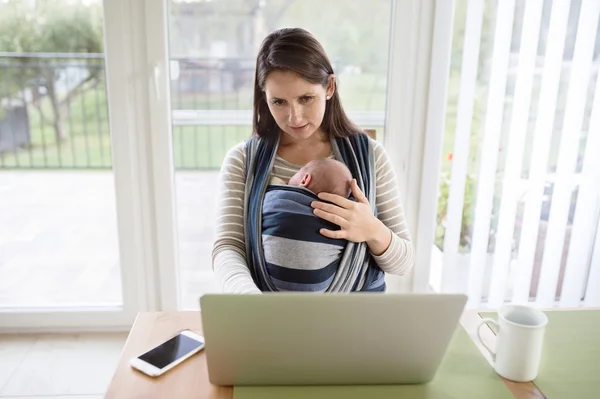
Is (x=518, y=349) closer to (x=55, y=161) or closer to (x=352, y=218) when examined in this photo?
(x=352, y=218)

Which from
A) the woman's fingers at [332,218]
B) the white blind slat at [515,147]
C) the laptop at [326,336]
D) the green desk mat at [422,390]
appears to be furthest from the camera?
the white blind slat at [515,147]

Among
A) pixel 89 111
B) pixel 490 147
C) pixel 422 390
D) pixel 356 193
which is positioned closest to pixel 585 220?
pixel 490 147

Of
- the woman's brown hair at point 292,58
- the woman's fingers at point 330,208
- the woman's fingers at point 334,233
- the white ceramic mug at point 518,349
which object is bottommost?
the white ceramic mug at point 518,349

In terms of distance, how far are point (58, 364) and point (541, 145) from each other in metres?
2.06

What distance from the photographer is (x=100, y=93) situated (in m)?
2.09

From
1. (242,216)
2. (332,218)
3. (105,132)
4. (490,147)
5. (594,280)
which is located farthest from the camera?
(594,280)

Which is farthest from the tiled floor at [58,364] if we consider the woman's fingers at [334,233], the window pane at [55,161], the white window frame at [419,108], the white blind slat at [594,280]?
the white blind slat at [594,280]

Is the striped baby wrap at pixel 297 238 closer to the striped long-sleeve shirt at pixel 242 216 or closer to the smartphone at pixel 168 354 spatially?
the striped long-sleeve shirt at pixel 242 216

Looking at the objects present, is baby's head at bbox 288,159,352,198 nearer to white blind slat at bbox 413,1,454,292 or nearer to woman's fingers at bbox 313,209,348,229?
woman's fingers at bbox 313,209,348,229

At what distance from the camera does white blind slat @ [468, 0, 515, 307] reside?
1895 mm

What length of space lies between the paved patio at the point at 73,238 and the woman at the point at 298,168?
2.64 ft

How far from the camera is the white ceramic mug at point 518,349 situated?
0.90m

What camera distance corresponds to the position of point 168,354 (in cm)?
98

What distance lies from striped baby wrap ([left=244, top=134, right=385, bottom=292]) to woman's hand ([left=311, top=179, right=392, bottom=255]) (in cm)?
3
